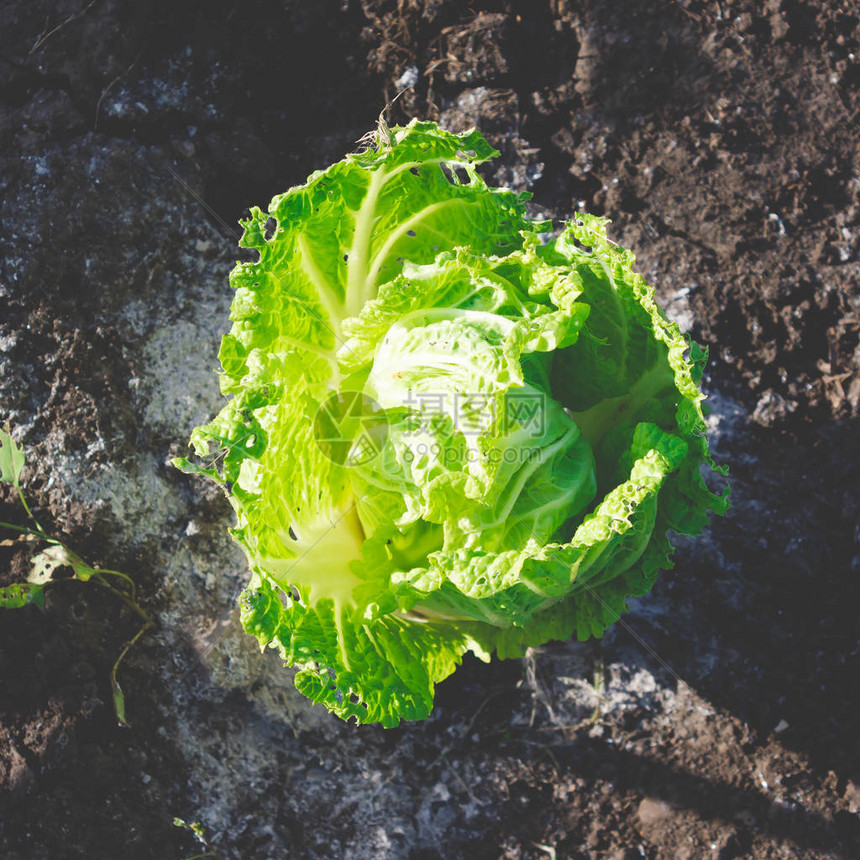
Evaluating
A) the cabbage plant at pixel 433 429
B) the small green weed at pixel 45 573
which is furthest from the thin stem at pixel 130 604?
the cabbage plant at pixel 433 429

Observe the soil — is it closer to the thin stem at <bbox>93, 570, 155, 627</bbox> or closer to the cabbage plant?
the thin stem at <bbox>93, 570, 155, 627</bbox>

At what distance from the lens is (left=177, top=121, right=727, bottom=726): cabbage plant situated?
8.72 ft

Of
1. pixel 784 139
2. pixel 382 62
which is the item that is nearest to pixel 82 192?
pixel 382 62

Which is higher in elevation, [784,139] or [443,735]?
[784,139]

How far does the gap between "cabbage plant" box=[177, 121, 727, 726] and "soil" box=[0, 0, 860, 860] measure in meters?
0.86

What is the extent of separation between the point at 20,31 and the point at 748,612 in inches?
179

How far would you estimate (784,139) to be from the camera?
12.9 ft

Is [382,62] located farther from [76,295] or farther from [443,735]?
[443,735]

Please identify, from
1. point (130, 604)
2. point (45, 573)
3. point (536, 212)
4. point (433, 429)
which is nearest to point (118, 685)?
point (130, 604)

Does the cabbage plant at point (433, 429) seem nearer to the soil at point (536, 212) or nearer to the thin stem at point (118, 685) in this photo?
the soil at point (536, 212)

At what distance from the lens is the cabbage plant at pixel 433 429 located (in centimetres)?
266

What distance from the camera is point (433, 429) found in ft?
8.85

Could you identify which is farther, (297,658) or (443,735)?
(443,735)

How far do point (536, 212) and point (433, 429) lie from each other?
1.74m
